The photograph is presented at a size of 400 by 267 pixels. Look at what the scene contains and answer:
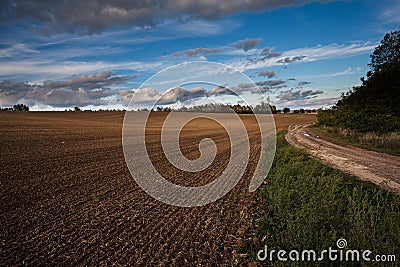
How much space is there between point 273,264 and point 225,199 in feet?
13.6

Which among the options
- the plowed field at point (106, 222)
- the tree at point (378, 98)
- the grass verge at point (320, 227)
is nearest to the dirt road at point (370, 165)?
the grass verge at point (320, 227)

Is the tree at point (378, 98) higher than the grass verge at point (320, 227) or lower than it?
higher

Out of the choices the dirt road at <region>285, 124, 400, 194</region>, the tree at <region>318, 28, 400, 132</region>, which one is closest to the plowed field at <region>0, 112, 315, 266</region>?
the dirt road at <region>285, 124, 400, 194</region>

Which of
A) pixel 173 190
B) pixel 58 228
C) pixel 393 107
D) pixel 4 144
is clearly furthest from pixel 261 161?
pixel 393 107

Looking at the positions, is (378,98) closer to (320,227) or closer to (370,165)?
(370,165)

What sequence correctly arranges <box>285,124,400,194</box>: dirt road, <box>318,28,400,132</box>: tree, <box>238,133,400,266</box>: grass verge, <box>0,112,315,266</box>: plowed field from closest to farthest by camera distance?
1. <box>238,133,400,266</box>: grass verge
2. <box>0,112,315,266</box>: plowed field
3. <box>285,124,400,194</box>: dirt road
4. <box>318,28,400,132</box>: tree

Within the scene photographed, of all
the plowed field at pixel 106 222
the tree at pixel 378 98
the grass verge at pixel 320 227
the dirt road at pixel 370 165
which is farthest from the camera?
the tree at pixel 378 98

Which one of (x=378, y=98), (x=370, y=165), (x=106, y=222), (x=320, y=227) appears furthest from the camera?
(x=378, y=98)

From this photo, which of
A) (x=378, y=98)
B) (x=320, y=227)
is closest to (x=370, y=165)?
(x=320, y=227)

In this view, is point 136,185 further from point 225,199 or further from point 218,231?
point 218,231

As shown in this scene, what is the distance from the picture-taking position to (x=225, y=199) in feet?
30.7

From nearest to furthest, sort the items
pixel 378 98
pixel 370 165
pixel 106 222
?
pixel 106 222 < pixel 370 165 < pixel 378 98

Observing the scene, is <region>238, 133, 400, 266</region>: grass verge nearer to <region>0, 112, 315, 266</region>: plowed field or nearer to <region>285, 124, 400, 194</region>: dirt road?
<region>0, 112, 315, 266</region>: plowed field

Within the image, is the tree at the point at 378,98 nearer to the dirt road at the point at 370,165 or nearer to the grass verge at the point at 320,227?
the dirt road at the point at 370,165
